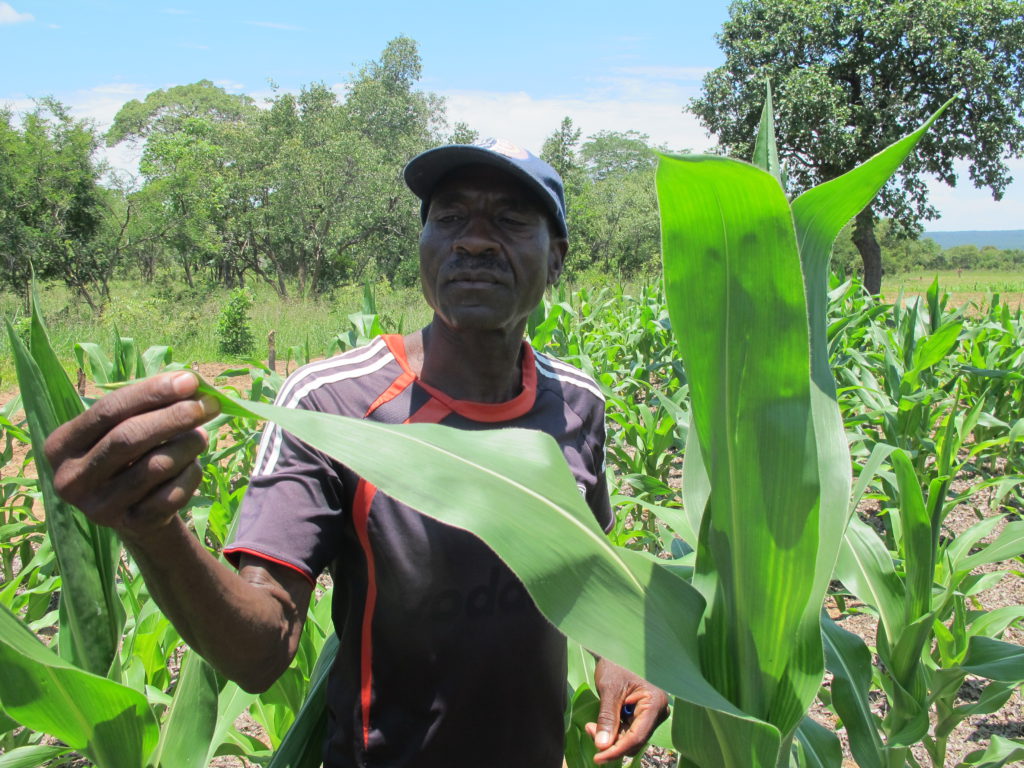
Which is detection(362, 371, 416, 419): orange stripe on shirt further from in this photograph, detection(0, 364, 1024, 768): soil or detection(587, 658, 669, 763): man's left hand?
detection(0, 364, 1024, 768): soil

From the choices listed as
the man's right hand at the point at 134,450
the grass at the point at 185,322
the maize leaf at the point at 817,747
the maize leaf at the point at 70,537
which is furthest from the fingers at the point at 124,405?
the grass at the point at 185,322

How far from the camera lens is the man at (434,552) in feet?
3.15

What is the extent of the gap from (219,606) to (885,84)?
22399 mm

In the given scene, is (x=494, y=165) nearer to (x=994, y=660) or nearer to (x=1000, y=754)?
(x=994, y=660)

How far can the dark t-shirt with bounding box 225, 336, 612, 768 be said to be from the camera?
1.05m

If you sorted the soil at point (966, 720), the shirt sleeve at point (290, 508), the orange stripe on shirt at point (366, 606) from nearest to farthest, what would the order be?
the shirt sleeve at point (290, 508) < the orange stripe on shirt at point (366, 606) < the soil at point (966, 720)

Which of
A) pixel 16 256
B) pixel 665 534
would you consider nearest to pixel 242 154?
pixel 16 256

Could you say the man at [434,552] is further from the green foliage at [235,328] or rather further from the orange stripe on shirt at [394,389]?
the green foliage at [235,328]

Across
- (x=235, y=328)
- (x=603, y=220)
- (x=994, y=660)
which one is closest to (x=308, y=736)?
(x=994, y=660)

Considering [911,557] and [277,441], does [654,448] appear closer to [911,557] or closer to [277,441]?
[911,557]

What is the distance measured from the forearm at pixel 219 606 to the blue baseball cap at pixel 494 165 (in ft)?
2.36

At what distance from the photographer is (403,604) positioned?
109cm

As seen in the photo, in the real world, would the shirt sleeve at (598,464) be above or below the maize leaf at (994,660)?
above

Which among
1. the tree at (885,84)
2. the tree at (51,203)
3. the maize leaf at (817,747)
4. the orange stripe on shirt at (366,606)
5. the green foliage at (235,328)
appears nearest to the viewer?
the orange stripe on shirt at (366,606)
